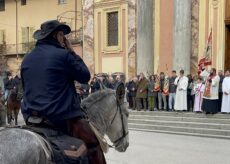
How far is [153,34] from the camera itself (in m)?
24.7

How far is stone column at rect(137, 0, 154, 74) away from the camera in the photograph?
23.7 meters

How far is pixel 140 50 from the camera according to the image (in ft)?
78.2

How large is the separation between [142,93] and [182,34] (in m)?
4.30

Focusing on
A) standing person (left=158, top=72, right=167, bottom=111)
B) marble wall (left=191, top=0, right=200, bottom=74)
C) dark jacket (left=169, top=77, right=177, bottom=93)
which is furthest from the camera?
marble wall (left=191, top=0, right=200, bottom=74)

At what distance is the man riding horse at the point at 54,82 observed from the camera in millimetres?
4328

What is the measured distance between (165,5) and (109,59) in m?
5.95

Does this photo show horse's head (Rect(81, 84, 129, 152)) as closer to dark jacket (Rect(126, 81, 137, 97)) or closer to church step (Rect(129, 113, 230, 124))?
church step (Rect(129, 113, 230, 124))

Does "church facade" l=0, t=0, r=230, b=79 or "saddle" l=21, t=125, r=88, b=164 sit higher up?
"church facade" l=0, t=0, r=230, b=79

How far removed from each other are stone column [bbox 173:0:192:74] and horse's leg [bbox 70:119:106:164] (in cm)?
1751

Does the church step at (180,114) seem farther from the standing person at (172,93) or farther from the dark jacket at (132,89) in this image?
the dark jacket at (132,89)

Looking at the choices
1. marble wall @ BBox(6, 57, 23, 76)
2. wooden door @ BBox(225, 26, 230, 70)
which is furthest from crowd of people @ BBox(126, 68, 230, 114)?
marble wall @ BBox(6, 57, 23, 76)

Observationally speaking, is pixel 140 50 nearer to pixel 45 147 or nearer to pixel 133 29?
pixel 133 29

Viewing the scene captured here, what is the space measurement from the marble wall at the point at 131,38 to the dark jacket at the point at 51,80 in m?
22.2

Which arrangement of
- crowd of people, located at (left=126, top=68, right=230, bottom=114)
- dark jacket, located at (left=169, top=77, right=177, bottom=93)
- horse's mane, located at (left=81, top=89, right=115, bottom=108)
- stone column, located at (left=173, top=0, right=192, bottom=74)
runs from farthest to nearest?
stone column, located at (left=173, top=0, right=192, bottom=74) < dark jacket, located at (left=169, top=77, right=177, bottom=93) < crowd of people, located at (left=126, top=68, right=230, bottom=114) < horse's mane, located at (left=81, top=89, right=115, bottom=108)
